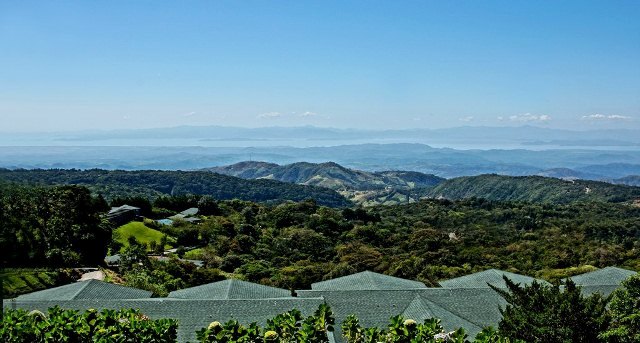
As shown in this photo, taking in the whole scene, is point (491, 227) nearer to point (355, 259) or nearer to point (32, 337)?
point (355, 259)

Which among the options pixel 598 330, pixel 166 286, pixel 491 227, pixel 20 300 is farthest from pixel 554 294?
pixel 491 227

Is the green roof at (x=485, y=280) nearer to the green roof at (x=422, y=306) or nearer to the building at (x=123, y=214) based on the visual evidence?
the green roof at (x=422, y=306)

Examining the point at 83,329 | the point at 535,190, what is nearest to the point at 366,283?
the point at 83,329

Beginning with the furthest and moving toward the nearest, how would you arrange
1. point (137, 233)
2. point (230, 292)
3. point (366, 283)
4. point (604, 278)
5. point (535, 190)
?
1. point (535, 190)
2. point (137, 233)
3. point (604, 278)
4. point (366, 283)
5. point (230, 292)

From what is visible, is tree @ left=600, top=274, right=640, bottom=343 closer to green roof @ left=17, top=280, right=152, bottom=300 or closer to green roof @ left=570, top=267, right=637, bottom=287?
green roof @ left=570, top=267, right=637, bottom=287

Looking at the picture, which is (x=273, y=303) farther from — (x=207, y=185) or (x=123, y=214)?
(x=207, y=185)

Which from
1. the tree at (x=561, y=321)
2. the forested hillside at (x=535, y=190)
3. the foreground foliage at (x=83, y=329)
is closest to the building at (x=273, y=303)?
the tree at (x=561, y=321)
